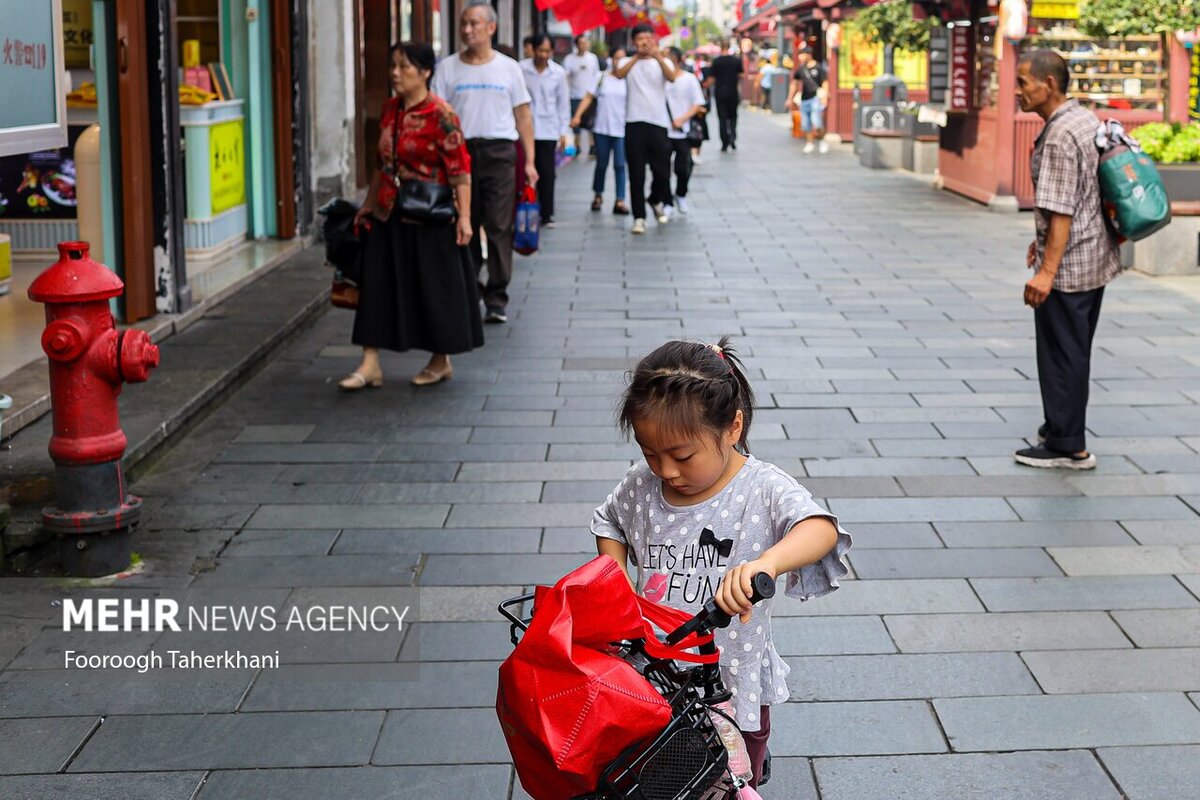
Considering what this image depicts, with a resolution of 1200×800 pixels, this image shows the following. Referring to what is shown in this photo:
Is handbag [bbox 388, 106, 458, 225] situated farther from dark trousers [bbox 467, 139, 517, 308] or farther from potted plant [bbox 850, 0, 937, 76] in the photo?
potted plant [bbox 850, 0, 937, 76]

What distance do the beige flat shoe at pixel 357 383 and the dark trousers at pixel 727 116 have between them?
18857 mm

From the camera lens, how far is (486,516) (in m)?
5.60

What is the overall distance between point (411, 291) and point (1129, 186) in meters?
3.37

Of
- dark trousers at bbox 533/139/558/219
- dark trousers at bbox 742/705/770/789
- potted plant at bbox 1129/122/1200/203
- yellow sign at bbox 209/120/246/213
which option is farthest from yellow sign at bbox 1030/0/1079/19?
dark trousers at bbox 742/705/770/789

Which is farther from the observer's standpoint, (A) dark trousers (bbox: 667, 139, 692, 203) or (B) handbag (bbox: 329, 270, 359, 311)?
(A) dark trousers (bbox: 667, 139, 692, 203)

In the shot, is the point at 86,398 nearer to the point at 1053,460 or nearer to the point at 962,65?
the point at 1053,460

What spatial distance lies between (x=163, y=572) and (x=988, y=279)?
315 inches

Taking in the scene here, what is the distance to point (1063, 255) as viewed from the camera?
618 cm

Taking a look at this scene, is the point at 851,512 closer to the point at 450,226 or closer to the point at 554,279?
the point at 450,226

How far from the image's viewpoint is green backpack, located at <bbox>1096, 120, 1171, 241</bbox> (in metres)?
6.00

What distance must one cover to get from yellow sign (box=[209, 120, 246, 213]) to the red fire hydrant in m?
6.14

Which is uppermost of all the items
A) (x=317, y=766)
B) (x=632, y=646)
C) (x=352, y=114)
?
(x=352, y=114)

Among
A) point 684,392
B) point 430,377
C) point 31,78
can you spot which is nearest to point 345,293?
point 430,377

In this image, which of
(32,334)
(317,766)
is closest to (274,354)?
(32,334)
